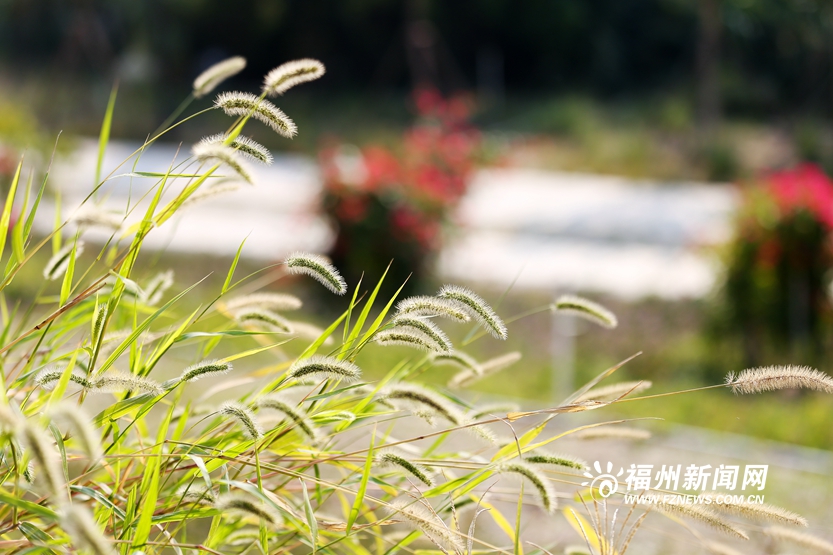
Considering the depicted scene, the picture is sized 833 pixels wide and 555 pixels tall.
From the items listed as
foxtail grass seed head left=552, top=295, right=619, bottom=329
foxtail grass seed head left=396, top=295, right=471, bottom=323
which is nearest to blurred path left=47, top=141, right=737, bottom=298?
foxtail grass seed head left=552, top=295, right=619, bottom=329

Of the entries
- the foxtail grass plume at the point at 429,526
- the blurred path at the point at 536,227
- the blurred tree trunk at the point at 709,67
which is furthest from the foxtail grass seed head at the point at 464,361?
the blurred tree trunk at the point at 709,67

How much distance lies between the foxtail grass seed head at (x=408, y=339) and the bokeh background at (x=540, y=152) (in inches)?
38.5

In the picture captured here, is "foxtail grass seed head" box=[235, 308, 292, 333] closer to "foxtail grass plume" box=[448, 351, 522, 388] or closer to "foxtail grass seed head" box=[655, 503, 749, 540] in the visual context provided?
"foxtail grass plume" box=[448, 351, 522, 388]

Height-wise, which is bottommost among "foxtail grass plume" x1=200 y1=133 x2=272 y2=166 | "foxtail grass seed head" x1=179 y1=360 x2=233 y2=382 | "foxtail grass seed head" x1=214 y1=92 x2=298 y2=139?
"foxtail grass seed head" x1=179 y1=360 x2=233 y2=382

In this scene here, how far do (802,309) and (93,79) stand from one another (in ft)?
55.7

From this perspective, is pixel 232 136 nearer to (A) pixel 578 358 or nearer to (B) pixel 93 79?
(A) pixel 578 358

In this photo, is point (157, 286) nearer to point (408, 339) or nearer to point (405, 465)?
point (408, 339)

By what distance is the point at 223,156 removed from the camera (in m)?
1.44

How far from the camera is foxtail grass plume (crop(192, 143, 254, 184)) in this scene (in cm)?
143

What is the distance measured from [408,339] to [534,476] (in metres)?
0.32

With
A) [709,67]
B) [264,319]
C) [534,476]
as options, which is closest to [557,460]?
[534,476]

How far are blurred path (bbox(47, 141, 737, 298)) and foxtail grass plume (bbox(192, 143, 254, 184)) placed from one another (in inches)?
148

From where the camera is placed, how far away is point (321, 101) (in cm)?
1708

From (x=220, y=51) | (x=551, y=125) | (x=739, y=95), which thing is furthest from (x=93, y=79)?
(x=739, y=95)
